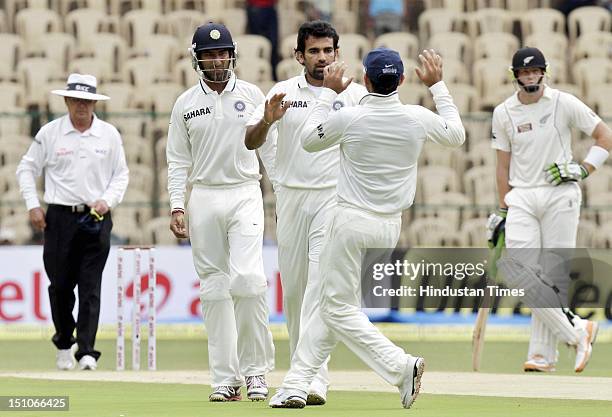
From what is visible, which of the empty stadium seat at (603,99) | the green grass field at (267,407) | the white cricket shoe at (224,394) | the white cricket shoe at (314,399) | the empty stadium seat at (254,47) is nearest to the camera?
the green grass field at (267,407)

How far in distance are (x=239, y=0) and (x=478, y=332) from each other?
9.28 meters

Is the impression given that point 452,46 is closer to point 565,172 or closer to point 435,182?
point 435,182

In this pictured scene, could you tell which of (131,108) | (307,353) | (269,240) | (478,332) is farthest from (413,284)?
(307,353)

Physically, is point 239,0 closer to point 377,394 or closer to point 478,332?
point 478,332

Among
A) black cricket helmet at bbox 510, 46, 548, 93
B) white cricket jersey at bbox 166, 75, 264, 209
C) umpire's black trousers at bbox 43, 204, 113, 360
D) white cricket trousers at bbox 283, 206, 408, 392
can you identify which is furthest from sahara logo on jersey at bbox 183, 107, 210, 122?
umpire's black trousers at bbox 43, 204, 113, 360

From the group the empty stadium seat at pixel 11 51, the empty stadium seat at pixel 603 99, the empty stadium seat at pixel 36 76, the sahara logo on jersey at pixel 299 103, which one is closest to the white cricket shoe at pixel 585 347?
the sahara logo on jersey at pixel 299 103

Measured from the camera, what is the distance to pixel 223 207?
827 cm

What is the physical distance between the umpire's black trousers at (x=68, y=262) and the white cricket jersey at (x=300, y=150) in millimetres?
3319

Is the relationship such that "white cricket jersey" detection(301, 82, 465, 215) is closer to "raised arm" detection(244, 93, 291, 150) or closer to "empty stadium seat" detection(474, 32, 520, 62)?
"raised arm" detection(244, 93, 291, 150)

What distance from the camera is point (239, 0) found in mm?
19156

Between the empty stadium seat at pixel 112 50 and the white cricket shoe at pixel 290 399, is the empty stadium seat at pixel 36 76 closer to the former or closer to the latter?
the empty stadium seat at pixel 112 50

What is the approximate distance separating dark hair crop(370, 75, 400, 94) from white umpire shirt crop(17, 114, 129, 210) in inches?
173

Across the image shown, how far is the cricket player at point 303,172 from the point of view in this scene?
8133mm

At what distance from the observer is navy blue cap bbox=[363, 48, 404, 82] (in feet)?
23.6
